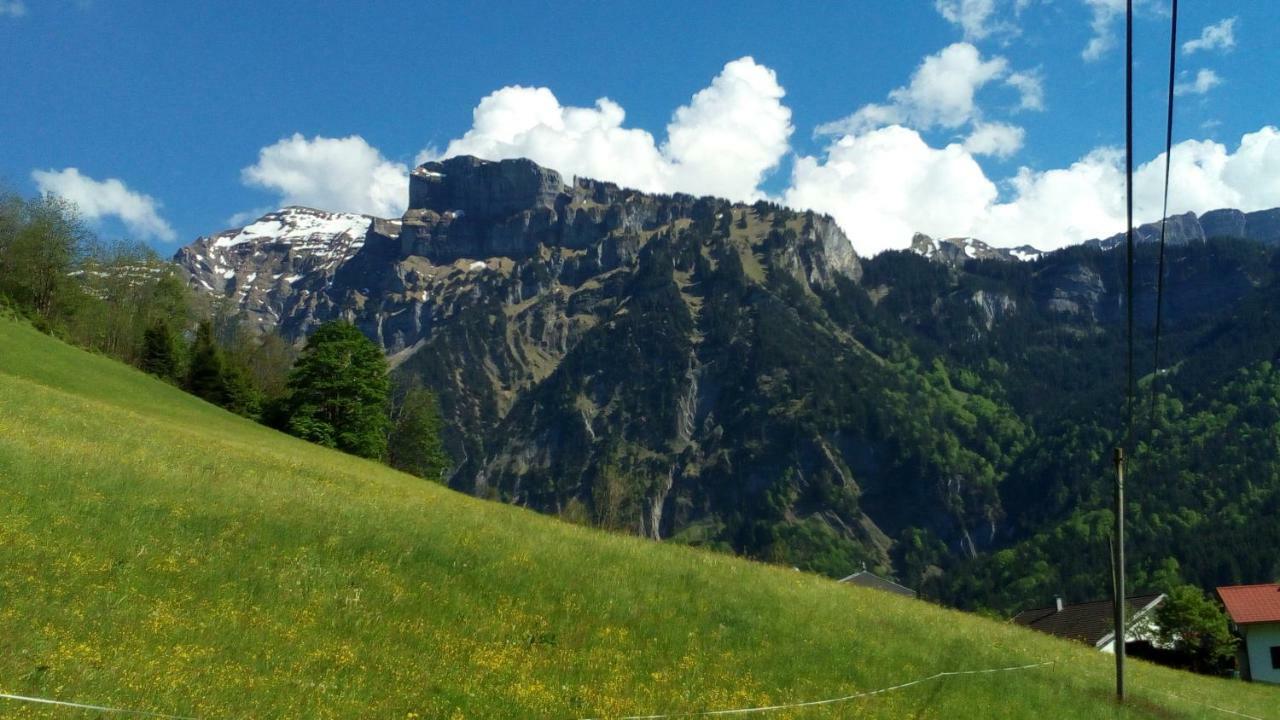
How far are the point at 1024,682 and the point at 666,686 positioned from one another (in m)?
10.9

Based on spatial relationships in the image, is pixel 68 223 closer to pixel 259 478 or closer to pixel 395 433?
pixel 395 433

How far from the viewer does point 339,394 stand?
87.9 m

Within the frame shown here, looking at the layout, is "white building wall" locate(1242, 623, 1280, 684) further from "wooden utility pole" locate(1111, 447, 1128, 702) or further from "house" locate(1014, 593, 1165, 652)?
"wooden utility pole" locate(1111, 447, 1128, 702)

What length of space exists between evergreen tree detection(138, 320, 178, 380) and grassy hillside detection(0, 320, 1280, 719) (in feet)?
188

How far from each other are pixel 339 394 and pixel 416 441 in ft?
76.8

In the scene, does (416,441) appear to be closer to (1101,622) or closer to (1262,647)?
(1101,622)

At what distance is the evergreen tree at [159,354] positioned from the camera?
3418 inches

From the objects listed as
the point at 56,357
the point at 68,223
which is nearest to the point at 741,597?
the point at 56,357

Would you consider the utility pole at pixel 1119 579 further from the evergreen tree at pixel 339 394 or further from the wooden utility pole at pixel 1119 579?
the evergreen tree at pixel 339 394

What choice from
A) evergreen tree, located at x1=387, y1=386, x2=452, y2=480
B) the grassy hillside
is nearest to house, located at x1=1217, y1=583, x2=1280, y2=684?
the grassy hillside

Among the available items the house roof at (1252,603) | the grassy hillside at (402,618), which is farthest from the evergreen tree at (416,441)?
the house roof at (1252,603)

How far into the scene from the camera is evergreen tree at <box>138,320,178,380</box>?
285 feet

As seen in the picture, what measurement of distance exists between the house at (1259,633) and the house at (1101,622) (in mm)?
6227

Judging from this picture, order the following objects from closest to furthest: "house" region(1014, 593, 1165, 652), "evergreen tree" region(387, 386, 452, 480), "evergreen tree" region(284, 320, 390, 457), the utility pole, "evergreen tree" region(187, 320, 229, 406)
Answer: the utility pole → "house" region(1014, 593, 1165, 652) → "evergreen tree" region(284, 320, 390, 457) → "evergreen tree" region(187, 320, 229, 406) → "evergreen tree" region(387, 386, 452, 480)
